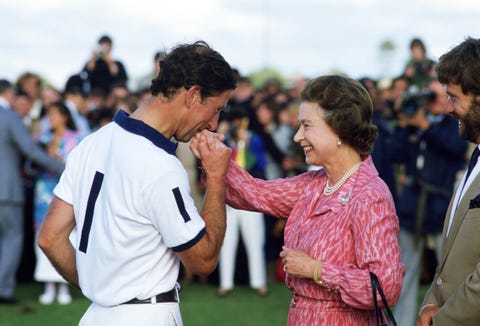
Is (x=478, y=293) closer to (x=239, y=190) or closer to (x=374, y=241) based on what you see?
(x=374, y=241)

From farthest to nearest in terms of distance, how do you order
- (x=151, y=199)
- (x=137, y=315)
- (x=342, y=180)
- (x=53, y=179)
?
1. (x=53, y=179)
2. (x=342, y=180)
3. (x=137, y=315)
4. (x=151, y=199)

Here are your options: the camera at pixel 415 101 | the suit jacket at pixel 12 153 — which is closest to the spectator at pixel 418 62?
the camera at pixel 415 101

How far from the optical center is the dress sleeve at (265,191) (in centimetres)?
409

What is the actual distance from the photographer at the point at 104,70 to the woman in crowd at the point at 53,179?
4079 millimetres

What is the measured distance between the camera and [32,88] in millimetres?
13305

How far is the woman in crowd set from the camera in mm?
9641

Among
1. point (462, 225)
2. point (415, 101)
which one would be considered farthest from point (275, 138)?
point (462, 225)

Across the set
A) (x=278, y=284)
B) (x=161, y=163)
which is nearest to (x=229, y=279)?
(x=278, y=284)

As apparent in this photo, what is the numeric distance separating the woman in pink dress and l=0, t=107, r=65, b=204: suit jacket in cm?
577

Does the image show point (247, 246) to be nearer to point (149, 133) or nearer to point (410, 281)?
point (410, 281)

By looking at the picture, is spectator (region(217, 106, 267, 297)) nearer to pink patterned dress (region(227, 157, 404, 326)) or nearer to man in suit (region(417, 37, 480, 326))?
pink patterned dress (region(227, 157, 404, 326))

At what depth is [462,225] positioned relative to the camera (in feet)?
11.7

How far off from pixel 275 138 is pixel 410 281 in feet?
14.3

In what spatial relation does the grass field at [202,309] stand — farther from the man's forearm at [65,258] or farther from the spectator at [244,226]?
the man's forearm at [65,258]
